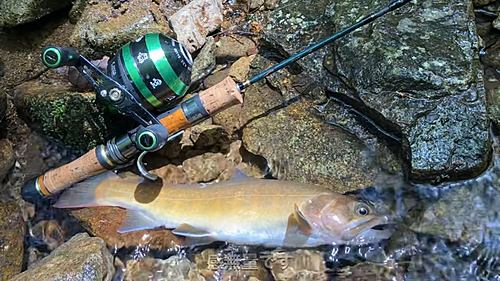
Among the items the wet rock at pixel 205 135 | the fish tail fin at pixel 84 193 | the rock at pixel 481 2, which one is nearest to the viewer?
the fish tail fin at pixel 84 193

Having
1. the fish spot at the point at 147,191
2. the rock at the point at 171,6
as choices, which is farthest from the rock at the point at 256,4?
the fish spot at the point at 147,191

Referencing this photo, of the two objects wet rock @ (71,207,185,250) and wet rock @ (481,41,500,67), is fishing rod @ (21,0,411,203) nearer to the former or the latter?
wet rock @ (71,207,185,250)

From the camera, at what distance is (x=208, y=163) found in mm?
3986

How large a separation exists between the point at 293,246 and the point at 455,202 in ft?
3.98

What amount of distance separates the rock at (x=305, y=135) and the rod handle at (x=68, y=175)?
1.12 metres

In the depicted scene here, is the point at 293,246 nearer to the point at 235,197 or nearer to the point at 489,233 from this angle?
the point at 235,197

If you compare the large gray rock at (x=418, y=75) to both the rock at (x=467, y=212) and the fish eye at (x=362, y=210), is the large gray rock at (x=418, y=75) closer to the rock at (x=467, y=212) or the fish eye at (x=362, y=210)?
the rock at (x=467, y=212)

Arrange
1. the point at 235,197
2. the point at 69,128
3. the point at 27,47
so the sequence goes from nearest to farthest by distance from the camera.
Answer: the point at 235,197 → the point at 69,128 → the point at 27,47

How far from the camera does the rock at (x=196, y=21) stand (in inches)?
180

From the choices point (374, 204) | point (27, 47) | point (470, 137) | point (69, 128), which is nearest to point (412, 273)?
point (374, 204)

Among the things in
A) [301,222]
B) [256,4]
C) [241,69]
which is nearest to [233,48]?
[241,69]

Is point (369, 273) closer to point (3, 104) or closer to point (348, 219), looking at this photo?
point (348, 219)

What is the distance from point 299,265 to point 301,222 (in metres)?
0.34

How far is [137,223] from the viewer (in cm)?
350
